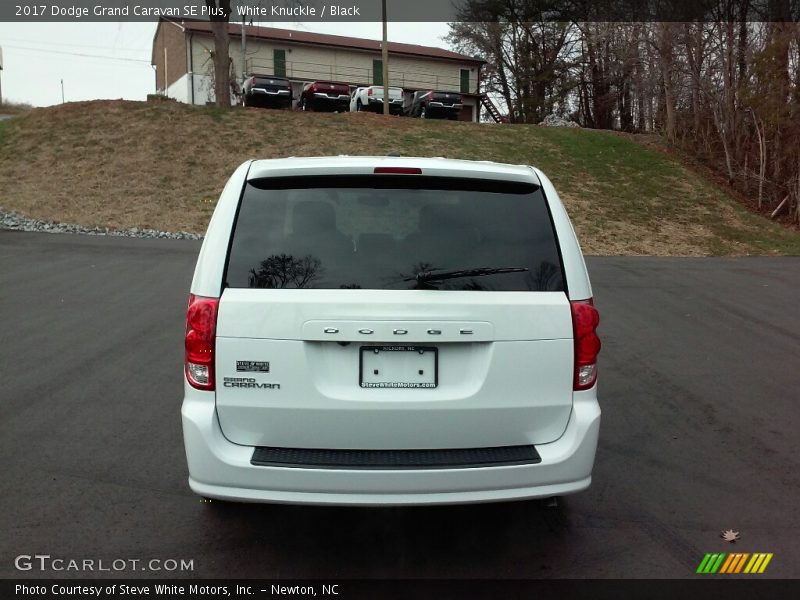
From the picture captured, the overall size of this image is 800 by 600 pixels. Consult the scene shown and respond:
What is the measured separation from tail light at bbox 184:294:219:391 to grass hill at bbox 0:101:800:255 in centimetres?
1495

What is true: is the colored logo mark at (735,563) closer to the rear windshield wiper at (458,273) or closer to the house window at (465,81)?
the rear windshield wiper at (458,273)

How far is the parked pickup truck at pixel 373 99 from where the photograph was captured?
34.3 meters

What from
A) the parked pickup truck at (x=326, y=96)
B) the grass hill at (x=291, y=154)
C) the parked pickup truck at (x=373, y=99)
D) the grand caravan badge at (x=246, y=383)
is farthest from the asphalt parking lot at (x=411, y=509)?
the parked pickup truck at (x=373, y=99)

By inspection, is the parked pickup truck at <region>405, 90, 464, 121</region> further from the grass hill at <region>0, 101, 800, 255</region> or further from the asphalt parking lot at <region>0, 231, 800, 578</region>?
the asphalt parking lot at <region>0, 231, 800, 578</region>

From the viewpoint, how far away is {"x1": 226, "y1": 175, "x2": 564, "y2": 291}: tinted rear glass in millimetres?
3133

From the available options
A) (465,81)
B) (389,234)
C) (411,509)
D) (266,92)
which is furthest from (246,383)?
(465,81)

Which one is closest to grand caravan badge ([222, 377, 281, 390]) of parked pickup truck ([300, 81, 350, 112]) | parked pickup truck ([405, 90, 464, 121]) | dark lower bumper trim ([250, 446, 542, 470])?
dark lower bumper trim ([250, 446, 542, 470])

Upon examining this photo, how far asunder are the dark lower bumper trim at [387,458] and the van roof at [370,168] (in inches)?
49.7

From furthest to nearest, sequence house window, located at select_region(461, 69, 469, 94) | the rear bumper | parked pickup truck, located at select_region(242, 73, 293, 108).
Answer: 1. house window, located at select_region(461, 69, 469, 94)
2. parked pickup truck, located at select_region(242, 73, 293, 108)
3. the rear bumper

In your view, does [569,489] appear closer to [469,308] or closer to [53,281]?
[469,308]

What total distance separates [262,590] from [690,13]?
1064 inches

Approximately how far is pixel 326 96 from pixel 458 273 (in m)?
32.3

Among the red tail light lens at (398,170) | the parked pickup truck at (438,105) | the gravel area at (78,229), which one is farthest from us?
the parked pickup truck at (438,105)

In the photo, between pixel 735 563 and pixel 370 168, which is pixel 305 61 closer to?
pixel 370 168
